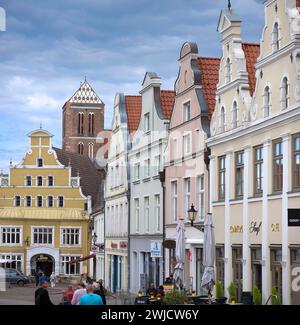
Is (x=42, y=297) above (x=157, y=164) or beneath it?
beneath

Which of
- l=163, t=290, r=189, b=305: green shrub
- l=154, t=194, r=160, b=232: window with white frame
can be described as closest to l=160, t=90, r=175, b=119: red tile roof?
l=154, t=194, r=160, b=232: window with white frame

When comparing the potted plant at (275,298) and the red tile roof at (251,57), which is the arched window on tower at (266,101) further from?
the potted plant at (275,298)

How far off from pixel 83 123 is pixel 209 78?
230 ft

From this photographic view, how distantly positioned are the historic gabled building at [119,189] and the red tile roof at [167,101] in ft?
13.3

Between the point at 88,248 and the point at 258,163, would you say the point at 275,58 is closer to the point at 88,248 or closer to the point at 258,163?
the point at 258,163

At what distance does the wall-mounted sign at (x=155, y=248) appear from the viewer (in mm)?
27828

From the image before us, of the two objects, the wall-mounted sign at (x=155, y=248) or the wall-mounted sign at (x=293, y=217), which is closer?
the wall-mounted sign at (x=293, y=217)

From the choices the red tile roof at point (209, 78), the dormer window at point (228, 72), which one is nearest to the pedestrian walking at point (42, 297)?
the dormer window at point (228, 72)

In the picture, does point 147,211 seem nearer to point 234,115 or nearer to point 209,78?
point 209,78

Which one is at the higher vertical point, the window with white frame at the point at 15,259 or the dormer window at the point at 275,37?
the dormer window at the point at 275,37

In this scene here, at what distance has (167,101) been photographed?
3253 centimetres

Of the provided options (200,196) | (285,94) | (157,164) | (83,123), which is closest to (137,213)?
→ (157,164)

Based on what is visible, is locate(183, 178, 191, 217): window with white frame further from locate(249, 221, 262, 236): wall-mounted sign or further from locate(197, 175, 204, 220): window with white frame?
locate(249, 221, 262, 236): wall-mounted sign

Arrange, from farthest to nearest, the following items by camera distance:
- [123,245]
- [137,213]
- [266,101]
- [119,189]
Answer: [119,189], [123,245], [137,213], [266,101]
